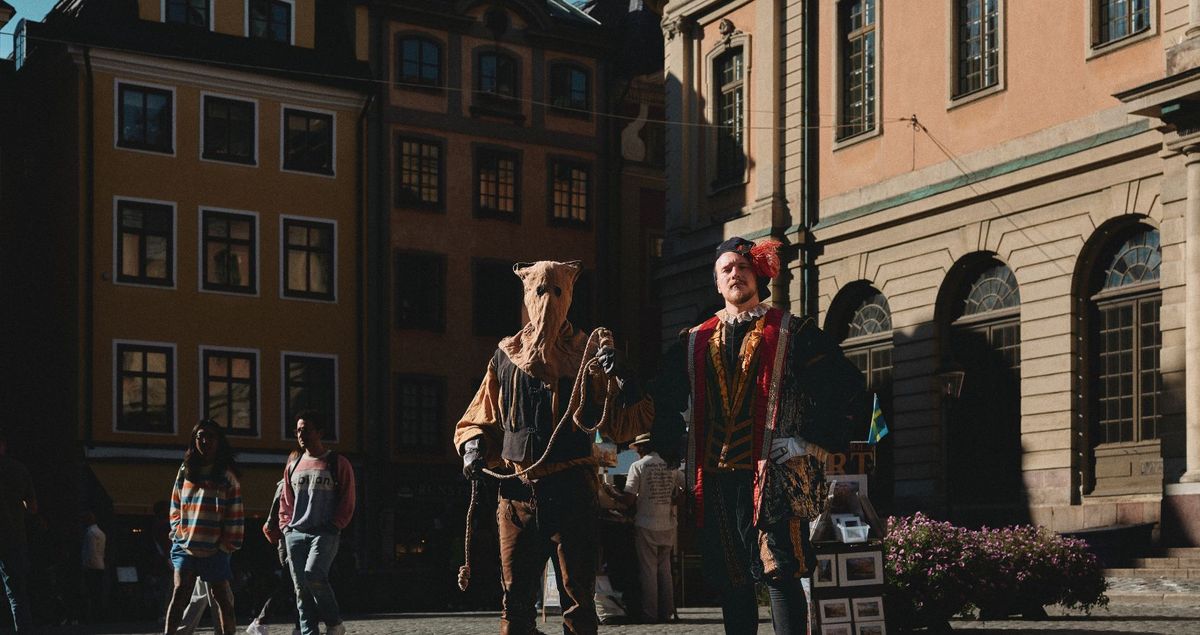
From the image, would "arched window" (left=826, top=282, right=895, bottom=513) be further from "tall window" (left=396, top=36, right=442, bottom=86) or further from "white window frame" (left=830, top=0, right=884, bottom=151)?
"tall window" (left=396, top=36, right=442, bottom=86)

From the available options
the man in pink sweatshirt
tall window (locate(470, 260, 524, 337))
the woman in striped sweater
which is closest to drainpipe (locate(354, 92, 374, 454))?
tall window (locate(470, 260, 524, 337))

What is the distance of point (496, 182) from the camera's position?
145 feet

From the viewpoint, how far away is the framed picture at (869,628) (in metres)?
12.5

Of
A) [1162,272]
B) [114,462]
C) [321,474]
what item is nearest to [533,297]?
[321,474]

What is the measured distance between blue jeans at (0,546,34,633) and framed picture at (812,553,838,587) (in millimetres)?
6093

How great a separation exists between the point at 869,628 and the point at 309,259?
2990 cm

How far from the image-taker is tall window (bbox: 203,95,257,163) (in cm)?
3994

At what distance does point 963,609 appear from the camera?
49.1ft

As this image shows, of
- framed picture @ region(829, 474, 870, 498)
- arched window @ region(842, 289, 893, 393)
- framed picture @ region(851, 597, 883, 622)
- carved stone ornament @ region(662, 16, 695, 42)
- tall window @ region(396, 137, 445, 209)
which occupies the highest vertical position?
carved stone ornament @ region(662, 16, 695, 42)

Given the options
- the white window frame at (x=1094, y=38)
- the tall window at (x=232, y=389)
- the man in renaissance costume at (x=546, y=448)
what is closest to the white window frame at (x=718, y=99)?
the white window frame at (x=1094, y=38)

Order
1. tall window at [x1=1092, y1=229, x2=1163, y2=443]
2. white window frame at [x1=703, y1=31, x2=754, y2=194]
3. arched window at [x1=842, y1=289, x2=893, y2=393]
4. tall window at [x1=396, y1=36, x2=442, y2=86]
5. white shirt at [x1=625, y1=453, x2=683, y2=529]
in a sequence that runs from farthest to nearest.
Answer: tall window at [x1=396, y1=36, x2=442, y2=86], white window frame at [x1=703, y1=31, x2=754, y2=194], arched window at [x1=842, y1=289, x2=893, y2=393], tall window at [x1=1092, y1=229, x2=1163, y2=443], white shirt at [x1=625, y1=453, x2=683, y2=529]

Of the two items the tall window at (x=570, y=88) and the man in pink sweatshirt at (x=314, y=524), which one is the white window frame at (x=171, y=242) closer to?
the tall window at (x=570, y=88)

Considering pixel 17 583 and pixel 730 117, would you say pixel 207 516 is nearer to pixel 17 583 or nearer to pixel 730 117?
pixel 17 583

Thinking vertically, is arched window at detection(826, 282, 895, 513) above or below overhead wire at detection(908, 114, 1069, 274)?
below
